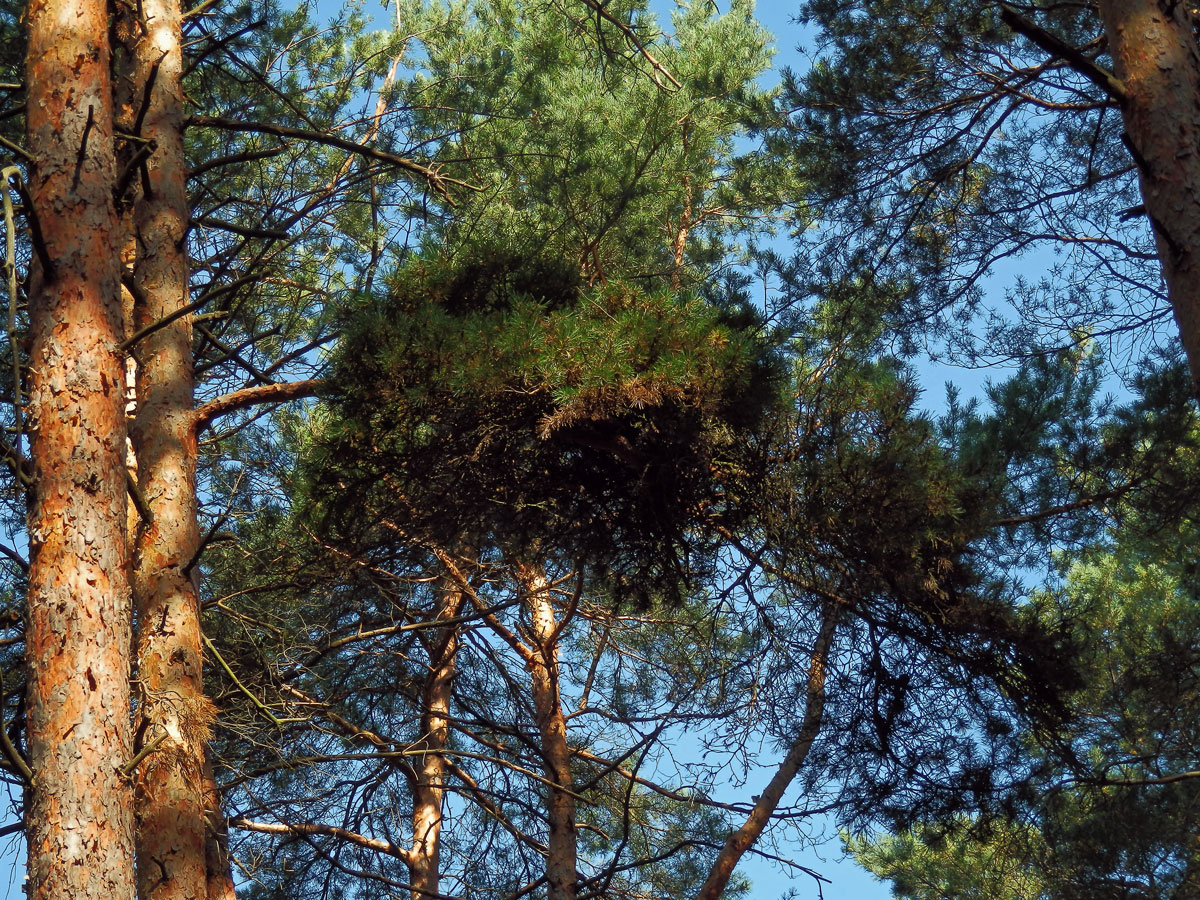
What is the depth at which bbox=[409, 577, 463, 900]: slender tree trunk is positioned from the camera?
767cm

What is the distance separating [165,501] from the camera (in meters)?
4.62

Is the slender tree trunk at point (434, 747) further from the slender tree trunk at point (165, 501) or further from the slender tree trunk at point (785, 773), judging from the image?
the slender tree trunk at point (165, 501)

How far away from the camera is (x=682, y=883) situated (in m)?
8.80

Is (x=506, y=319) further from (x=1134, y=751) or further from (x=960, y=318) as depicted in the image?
(x=1134, y=751)

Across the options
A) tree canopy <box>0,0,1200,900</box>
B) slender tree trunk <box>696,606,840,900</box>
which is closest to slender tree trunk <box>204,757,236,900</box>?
tree canopy <box>0,0,1200,900</box>

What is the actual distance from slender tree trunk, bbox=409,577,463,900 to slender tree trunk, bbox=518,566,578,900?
565 mm

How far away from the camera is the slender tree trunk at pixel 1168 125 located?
4.52 m

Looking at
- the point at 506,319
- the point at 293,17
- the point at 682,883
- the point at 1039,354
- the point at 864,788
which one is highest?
the point at 293,17

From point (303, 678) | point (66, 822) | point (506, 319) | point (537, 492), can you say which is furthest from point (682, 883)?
point (66, 822)

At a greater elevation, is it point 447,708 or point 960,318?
point 960,318

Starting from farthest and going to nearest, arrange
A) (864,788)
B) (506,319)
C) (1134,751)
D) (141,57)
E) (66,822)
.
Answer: (1134,751) → (864,788) → (141,57) → (506,319) → (66,822)

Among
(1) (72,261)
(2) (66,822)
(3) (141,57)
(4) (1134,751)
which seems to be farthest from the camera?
(4) (1134,751)

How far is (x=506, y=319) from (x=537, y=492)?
0.78m

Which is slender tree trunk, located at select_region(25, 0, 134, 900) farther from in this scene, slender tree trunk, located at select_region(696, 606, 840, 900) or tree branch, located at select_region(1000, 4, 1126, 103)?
slender tree trunk, located at select_region(696, 606, 840, 900)
